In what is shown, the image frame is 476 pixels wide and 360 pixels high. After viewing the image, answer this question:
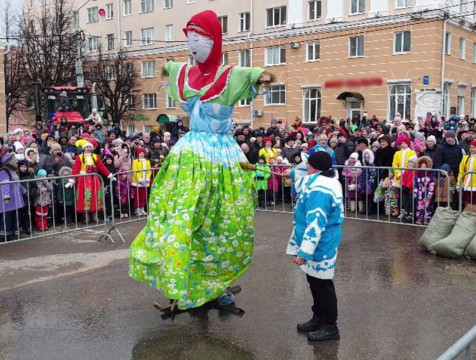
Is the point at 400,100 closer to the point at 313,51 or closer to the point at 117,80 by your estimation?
the point at 313,51

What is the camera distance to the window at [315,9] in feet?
99.0

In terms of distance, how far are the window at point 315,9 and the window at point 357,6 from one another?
10.3 feet

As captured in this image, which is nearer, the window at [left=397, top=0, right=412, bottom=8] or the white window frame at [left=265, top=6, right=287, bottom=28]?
the window at [left=397, top=0, right=412, bottom=8]

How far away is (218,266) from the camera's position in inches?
187

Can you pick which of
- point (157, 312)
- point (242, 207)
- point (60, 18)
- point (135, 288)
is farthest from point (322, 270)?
point (60, 18)

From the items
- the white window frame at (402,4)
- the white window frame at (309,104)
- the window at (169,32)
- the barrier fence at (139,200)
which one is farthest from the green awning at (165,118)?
the barrier fence at (139,200)

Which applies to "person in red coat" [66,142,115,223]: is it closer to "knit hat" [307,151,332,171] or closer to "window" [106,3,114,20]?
"knit hat" [307,151,332,171]

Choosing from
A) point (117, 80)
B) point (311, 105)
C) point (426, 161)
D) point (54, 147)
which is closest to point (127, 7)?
point (117, 80)

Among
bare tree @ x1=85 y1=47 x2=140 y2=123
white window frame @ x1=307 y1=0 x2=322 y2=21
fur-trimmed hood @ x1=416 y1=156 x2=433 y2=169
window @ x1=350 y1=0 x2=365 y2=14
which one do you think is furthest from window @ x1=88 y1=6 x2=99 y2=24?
fur-trimmed hood @ x1=416 y1=156 x2=433 y2=169

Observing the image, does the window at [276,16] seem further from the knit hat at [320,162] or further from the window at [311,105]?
the knit hat at [320,162]

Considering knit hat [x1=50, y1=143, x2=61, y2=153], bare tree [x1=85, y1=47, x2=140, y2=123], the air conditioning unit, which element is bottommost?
knit hat [x1=50, y1=143, x2=61, y2=153]

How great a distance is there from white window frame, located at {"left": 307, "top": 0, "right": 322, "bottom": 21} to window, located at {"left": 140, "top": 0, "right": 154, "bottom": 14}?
15147 mm

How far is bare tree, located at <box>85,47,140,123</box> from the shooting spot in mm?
39344

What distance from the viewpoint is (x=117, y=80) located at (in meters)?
40.0
